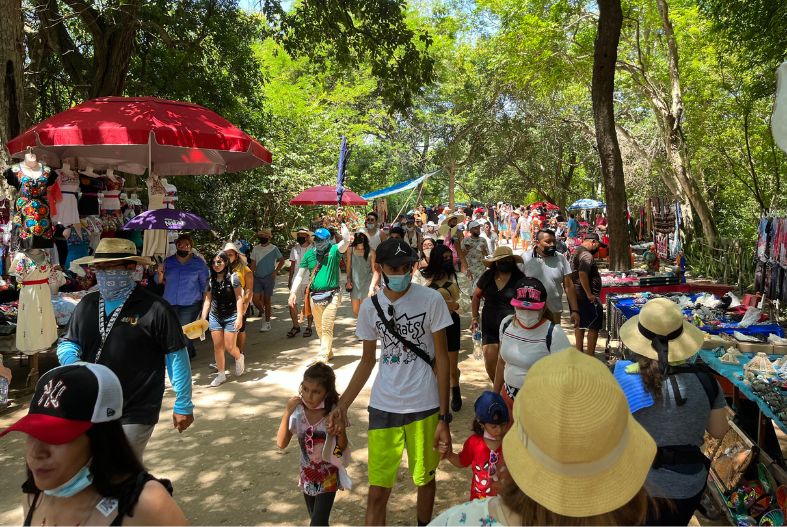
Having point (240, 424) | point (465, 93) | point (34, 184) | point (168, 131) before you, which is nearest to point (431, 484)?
point (240, 424)

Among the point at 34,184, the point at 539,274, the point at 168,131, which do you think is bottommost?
the point at 539,274

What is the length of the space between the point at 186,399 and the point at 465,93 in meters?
32.5

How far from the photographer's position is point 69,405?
190 cm

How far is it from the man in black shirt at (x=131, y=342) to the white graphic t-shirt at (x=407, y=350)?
3.89 ft

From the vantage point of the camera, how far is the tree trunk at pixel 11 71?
749 centimetres

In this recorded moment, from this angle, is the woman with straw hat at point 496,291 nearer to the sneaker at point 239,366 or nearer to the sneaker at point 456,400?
the sneaker at point 456,400

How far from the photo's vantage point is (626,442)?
59.0 inches

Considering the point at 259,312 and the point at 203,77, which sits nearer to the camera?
the point at 259,312

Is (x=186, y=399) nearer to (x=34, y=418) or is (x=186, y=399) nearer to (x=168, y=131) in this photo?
(x=34, y=418)

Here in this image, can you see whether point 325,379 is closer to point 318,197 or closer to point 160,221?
point 160,221

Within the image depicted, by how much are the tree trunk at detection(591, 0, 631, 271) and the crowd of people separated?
→ 2.93m

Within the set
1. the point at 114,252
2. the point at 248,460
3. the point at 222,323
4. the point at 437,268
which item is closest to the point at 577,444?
the point at 114,252

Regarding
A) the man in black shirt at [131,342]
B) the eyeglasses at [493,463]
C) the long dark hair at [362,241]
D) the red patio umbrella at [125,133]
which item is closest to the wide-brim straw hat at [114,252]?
the man in black shirt at [131,342]

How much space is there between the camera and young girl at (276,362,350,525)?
3.61 meters
